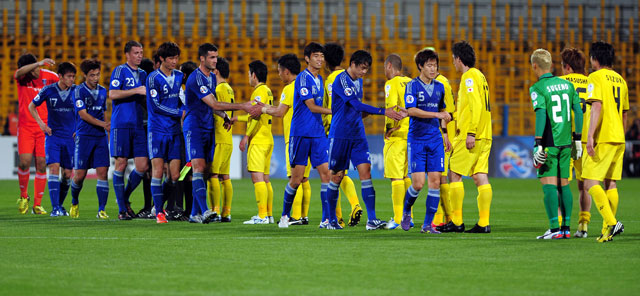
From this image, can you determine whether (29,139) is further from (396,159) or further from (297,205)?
(396,159)

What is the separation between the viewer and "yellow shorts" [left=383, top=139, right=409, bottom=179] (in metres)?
9.24

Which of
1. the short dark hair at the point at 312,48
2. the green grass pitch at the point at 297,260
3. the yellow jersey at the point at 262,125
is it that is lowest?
the green grass pitch at the point at 297,260

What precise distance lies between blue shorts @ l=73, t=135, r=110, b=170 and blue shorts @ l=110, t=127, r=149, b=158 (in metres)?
0.48

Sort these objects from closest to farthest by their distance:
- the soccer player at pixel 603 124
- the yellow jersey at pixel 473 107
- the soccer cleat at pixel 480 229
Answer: the soccer player at pixel 603 124 < the yellow jersey at pixel 473 107 < the soccer cleat at pixel 480 229

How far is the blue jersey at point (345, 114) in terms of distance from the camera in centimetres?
861

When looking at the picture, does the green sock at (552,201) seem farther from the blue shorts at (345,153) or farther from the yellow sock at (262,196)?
the yellow sock at (262,196)

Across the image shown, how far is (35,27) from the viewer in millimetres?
24641

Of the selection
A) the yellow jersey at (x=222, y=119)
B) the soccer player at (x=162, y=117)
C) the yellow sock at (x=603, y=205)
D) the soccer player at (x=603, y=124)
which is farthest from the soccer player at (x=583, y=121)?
the soccer player at (x=162, y=117)

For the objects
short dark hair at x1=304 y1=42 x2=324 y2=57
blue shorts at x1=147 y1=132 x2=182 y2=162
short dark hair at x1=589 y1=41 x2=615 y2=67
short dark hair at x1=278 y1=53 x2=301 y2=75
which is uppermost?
short dark hair at x1=304 y1=42 x2=324 y2=57

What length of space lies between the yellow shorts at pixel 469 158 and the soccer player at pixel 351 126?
87cm

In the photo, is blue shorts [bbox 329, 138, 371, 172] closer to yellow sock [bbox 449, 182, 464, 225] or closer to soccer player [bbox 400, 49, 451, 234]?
soccer player [bbox 400, 49, 451, 234]

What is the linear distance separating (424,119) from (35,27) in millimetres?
18900

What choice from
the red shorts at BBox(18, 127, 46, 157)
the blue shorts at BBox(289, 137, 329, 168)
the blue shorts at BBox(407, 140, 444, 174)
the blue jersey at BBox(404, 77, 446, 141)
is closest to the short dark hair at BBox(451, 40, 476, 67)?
the blue jersey at BBox(404, 77, 446, 141)

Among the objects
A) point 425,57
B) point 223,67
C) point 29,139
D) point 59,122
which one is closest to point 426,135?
point 425,57
